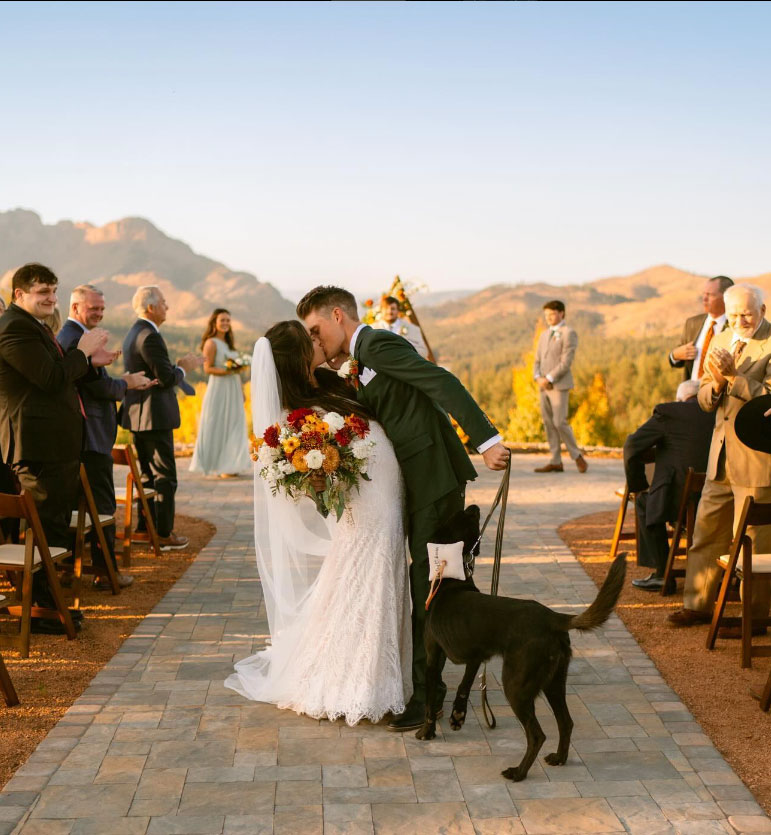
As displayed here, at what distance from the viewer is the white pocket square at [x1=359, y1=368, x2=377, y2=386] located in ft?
14.9

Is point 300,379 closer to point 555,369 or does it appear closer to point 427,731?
point 427,731

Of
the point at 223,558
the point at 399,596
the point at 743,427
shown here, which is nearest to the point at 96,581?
the point at 223,558

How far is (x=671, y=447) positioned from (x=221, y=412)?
7367 millimetres

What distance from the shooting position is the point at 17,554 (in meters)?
5.56

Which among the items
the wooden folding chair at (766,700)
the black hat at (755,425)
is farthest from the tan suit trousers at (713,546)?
the wooden folding chair at (766,700)

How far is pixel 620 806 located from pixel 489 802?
0.51 m

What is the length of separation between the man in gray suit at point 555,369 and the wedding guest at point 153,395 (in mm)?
6417

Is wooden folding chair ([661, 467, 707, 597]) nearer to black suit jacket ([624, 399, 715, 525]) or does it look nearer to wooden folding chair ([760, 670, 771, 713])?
black suit jacket ([624, 399, 715, 525])

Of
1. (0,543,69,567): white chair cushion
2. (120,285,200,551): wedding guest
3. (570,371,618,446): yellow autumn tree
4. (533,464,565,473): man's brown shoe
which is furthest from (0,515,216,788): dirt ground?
(570,371,618,446): yellow autumn tree

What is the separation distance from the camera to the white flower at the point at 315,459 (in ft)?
14.0

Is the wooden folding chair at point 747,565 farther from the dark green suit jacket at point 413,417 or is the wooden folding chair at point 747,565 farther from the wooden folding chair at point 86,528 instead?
the wooden folding chair at point 86,528

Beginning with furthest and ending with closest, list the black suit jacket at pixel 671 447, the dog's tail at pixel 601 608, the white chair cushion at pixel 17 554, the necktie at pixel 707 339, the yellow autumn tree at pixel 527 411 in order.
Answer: the yellow autumn tree at pixel 527 411
the necktie at pixel 707 339
the black suit jacket at pixel 671 447
the white chair cushion at pixel 17 554
the dog's tail at pixel 601 608

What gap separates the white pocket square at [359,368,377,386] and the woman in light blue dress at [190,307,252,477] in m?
7.89

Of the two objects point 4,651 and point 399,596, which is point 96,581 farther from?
point 399,596
